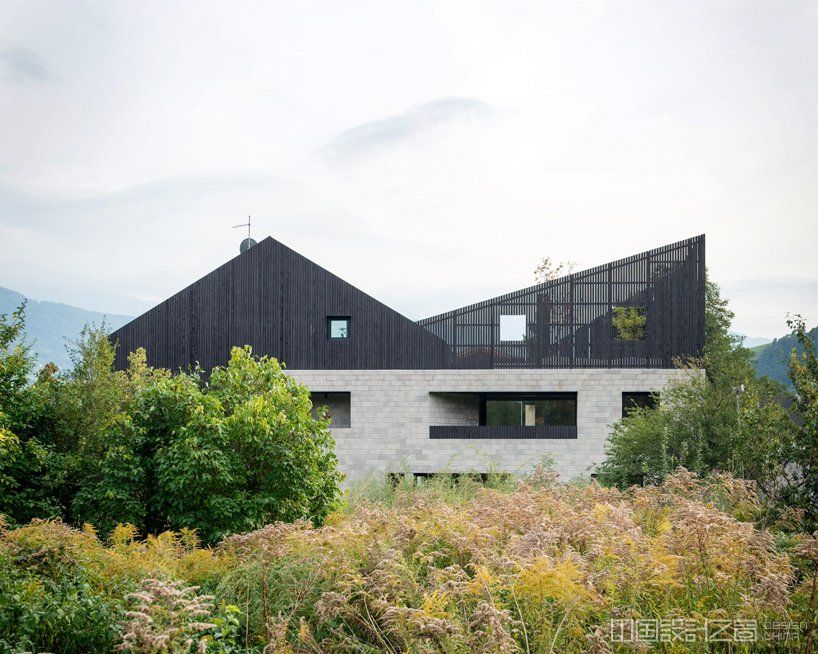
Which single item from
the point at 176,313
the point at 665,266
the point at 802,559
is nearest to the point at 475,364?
the point at 665,266

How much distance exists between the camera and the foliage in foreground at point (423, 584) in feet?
19.8

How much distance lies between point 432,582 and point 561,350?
18.3 metres

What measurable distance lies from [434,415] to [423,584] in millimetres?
18188

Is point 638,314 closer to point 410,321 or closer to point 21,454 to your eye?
point 410,321

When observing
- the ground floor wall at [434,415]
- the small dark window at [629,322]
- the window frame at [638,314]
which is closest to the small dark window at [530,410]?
the ground floor wall at [434,415]

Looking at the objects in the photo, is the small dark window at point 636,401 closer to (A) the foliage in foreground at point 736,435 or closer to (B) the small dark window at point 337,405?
(A) the foliage in foreground at point 736,435

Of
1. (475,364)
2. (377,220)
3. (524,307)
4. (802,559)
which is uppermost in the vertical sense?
(377,220)

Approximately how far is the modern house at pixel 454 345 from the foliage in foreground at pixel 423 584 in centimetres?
1634

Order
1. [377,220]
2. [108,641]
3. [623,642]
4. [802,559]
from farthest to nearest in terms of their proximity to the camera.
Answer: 1. [377,220]
2. [802,559]
3. [108,641]
4. [623,642]

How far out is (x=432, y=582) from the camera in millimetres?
7020

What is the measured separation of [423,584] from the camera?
279 inches

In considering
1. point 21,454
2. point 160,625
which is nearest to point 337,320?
point 21,454

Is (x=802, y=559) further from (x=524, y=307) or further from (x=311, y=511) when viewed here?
(x=524, y=307)

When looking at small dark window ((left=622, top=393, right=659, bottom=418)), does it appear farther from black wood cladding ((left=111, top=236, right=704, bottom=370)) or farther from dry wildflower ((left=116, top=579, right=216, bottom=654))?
dry wildflower ((left=116, top=579, right=216, bottom=654))
